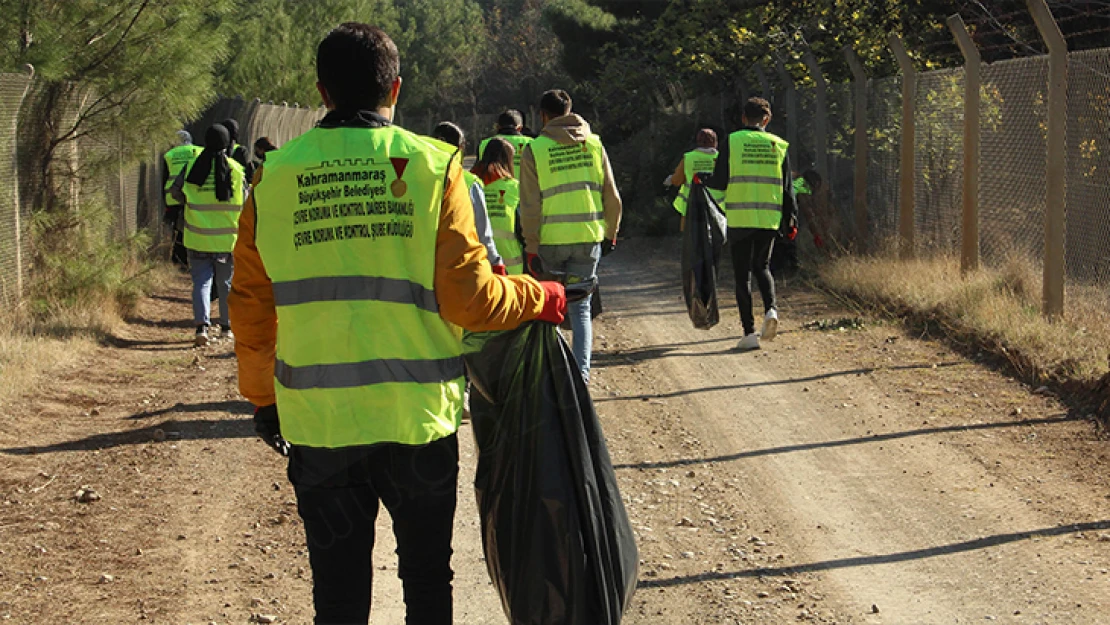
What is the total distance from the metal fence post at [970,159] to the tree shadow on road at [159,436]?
273 inches

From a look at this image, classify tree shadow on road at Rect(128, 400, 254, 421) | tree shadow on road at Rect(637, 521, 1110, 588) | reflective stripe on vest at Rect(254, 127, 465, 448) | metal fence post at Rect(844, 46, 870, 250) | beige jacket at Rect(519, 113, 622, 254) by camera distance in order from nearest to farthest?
reflective stripe on vest at Rect(254, 127, 465, 448) → tree shadow on road at Rect(637, 521, 1110, 588) → beige jacket at Rect(519, 113, 622, 254) → tree shadow on road at Rect(128, 400, 254, 421) → metal fence post at Rect(844, 46, 870, 250)

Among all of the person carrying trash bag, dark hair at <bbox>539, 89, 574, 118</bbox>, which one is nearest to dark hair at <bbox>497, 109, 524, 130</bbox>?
dark hair at <bbox>539, 89, 574, 118</bbox>

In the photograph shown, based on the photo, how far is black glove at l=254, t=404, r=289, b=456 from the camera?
11.9 ft

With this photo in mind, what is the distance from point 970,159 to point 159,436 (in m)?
7.70

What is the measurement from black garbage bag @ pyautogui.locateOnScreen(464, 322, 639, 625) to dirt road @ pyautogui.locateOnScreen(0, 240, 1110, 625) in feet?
4.00

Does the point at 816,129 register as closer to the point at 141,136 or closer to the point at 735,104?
the point at 735,104

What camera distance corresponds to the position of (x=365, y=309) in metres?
3.35

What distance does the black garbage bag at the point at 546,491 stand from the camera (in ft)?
12.2

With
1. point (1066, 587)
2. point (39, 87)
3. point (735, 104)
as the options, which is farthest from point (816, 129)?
point (1066, 587)

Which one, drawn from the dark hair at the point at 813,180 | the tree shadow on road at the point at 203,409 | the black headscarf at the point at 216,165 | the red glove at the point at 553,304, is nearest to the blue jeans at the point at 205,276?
the black headscarf at the point at 216,165

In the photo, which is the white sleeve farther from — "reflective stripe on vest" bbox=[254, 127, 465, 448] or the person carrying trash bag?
the person carrying trash bag

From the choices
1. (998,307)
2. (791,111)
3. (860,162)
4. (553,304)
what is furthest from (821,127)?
(553,304)

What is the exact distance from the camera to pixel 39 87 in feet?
38.0

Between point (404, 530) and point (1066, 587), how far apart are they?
291 centimetres
